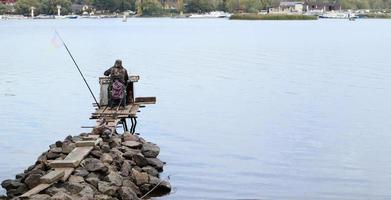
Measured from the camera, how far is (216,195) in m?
17.4

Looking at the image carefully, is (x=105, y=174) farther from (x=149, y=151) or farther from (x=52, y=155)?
(x=149, y=151)

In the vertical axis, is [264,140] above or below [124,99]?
below

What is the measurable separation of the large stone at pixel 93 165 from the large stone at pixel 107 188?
0.55 metres

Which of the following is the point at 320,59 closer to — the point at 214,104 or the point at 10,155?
the point at 214,104

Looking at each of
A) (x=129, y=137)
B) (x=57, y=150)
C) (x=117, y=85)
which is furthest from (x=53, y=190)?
(x=117, y=85)

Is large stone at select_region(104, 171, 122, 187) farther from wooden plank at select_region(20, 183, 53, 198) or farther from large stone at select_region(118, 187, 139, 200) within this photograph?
wooden plank at select_region(20, 183, 53, 198)

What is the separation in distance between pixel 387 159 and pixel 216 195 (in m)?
6.00

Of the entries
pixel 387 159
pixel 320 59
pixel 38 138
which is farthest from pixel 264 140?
pixel 320 59

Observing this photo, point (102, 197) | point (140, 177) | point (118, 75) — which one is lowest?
point (140, 177)

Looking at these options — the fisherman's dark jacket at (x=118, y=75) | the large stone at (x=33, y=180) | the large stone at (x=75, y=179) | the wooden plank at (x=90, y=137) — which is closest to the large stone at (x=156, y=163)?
the wooden plank at (x=90, y=137)

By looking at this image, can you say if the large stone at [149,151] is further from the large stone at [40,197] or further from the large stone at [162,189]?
the large stone at [40,197]

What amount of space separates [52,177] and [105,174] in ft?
5.71

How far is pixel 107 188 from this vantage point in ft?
49.1

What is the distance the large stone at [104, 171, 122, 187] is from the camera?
15500mm
